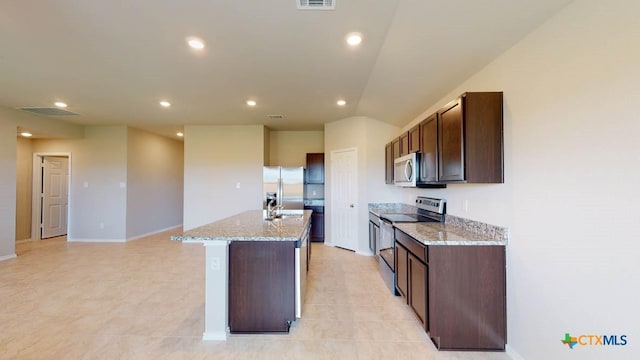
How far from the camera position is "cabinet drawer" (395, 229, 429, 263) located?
234cm

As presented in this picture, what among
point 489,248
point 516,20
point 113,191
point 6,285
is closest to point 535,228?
point 489,248

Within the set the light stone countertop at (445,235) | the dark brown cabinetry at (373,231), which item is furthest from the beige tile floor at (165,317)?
the light stone countertop at (445,235)

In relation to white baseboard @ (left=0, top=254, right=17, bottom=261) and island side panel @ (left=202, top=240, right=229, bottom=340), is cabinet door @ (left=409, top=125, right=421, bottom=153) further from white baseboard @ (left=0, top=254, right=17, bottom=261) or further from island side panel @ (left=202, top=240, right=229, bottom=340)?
white baseboard @ (left=0, top=254, right=17, bottom=261)

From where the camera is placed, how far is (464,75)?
9.31ft

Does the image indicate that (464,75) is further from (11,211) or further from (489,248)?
(11,211)

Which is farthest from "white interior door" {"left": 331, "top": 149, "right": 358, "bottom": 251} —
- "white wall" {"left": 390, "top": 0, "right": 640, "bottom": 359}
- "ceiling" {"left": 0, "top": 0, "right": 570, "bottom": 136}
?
"white wall" {"left": 390, "top": 0, "right": 640, "bottom": 359}

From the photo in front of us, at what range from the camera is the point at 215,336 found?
2.39m

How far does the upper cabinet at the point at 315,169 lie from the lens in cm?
636

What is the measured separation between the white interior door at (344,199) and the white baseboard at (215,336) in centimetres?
331

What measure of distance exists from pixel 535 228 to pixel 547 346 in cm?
77

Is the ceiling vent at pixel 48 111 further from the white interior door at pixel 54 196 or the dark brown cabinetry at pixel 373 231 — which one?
the dark brown cabinetry at pixel 373 231

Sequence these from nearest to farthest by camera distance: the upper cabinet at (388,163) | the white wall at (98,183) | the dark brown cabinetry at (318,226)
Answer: the upper cabinet at (388,163) → the dark brown cabinetry at (318,226) → the white wall at (98,183)

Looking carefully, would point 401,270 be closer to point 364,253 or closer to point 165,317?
point 364,253

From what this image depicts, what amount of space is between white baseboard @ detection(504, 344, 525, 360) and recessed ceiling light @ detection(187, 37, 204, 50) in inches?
146
